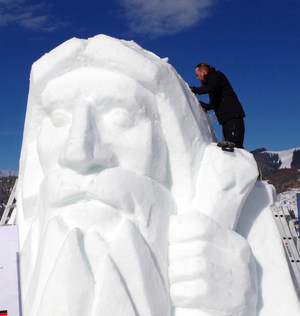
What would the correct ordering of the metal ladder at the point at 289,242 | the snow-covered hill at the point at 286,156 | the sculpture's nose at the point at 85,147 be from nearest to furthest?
the sculpture's nose at the point at 85,147 → the metal ladder at the point at 289,242 → the snow-covered hill at the point at 286,156

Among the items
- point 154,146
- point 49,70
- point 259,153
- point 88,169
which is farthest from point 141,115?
point 259,153

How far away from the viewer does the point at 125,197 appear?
2.84 meters

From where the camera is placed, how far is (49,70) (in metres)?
3.26

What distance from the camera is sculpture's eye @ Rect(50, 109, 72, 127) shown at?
125 inches

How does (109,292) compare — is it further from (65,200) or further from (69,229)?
(65,200)

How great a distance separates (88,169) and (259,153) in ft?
104

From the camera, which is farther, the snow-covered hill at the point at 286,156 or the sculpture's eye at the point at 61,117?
the snow-covered hill at the point at 286,156

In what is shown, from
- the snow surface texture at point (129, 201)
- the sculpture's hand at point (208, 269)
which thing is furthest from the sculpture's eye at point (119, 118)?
the sculpture's hand at point (208, 269)

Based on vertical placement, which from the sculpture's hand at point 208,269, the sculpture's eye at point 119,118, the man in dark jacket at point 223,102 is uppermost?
the man in dark jacket at point 223,102

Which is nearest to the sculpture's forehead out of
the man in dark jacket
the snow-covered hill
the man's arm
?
the man in dark jacket

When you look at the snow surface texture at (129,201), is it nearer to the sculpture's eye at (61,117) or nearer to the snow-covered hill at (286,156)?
the sculpture's eye at (61,117)

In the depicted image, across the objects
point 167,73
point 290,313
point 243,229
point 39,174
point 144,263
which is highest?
point 167,73

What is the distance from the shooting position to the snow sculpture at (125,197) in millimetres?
2566

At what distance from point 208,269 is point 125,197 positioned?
0.74 metres
